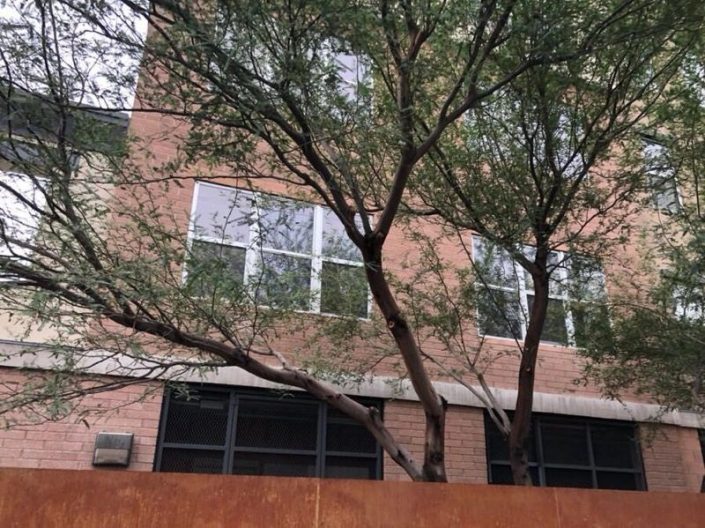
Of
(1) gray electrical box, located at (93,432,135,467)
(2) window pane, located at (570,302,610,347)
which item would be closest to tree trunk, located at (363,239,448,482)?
(2) window pane, located at (570,302,610,347)

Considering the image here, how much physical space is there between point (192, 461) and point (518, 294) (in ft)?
15.0

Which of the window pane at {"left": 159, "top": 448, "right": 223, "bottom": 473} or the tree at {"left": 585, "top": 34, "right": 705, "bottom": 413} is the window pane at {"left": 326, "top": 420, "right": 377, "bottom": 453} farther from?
the tree at {"left": 585, "top": 34, "right": 705, "bottom": 413}

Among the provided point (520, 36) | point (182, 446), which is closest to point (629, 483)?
point (182, 446)

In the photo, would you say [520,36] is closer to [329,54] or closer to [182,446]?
[329,54]

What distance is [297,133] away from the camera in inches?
219

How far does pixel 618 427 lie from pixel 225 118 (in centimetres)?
784

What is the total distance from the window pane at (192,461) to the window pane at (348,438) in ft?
4.68

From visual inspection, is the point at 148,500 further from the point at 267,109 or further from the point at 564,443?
the point at 564,443

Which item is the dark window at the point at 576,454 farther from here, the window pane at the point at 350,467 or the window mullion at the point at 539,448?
the window pane at the point at 350,467

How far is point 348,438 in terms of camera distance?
27.8 feet

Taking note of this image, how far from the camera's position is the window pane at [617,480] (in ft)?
31.5

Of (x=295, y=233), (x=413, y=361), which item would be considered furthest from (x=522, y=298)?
(x=413, y=361)

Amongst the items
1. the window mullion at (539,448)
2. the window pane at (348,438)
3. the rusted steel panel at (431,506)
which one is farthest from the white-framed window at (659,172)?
the window pane at (348,438)

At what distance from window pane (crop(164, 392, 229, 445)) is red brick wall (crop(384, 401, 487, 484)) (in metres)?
2.21
